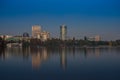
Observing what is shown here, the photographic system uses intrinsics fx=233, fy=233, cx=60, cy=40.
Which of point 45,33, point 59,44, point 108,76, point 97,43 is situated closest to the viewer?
point 108,76

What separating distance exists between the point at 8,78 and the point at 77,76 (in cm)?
316

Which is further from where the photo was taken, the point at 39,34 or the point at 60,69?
the point at 39,34

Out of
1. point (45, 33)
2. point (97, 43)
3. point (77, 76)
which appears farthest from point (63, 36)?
point (77, 76)

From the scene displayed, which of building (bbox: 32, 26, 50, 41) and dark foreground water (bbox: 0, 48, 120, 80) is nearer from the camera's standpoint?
dark foreground water (bbox: 0, 48, 120, 80)

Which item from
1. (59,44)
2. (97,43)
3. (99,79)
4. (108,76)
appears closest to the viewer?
(99,79)

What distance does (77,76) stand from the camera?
35.5 ft

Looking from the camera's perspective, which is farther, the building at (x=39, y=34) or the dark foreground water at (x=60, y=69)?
the building at (x=39, y=34)

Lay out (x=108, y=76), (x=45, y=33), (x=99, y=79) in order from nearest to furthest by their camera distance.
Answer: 1. (x=99, y=79)
2. (x=108, y=76)
3. (x=45, y=33)

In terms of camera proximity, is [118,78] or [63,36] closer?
[118,78]

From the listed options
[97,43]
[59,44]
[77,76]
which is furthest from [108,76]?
[97,43]

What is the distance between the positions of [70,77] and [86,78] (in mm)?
769

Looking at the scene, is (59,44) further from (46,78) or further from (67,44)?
(46,78)

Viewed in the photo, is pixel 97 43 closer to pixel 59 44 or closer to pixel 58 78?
pixel 59 44

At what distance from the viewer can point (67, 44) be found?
78.4 meters
